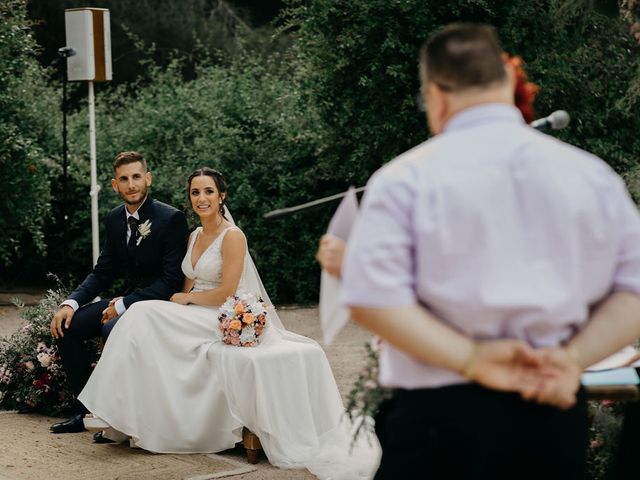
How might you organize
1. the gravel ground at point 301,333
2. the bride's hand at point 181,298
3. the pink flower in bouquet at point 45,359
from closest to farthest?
the gravel ground at point 301,333
the bride's hand at point 181,298
the pink flower in bouquet at point 45,359

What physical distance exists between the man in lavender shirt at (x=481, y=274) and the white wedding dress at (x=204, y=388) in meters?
3.66

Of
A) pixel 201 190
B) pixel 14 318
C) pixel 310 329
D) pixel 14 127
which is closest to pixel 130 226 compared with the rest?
pixel 201 190

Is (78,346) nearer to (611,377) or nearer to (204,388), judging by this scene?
(204,388)

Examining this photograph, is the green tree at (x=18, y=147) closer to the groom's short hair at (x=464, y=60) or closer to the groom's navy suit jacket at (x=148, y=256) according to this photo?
the groom's navy suit jacket at (x=148, y=256)

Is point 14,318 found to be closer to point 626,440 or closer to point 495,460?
point 626,440

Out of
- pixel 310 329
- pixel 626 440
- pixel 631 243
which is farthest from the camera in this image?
pixel 310 329

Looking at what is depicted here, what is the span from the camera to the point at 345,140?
1191 cm

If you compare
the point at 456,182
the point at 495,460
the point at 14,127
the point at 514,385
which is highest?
the point at 14,127

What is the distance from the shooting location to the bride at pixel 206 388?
593 centimetres

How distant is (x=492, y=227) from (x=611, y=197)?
306mm

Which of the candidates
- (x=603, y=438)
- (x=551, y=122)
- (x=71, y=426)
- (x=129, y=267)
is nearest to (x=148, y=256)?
(x=129, y=267)

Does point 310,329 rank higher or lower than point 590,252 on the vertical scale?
lower

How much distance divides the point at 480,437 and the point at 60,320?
4917 mm

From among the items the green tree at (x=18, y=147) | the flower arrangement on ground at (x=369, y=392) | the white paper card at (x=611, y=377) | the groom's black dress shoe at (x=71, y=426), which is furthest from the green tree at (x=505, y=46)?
the white paper card at (x=611, y=377)
